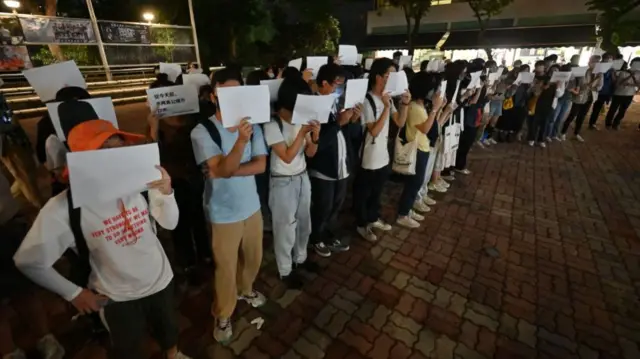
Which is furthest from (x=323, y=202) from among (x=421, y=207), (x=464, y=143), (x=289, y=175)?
(x=464, y=143)

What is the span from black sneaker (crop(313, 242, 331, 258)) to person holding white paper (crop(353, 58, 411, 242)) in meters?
0.57

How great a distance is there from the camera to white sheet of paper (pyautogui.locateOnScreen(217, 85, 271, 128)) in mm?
1834

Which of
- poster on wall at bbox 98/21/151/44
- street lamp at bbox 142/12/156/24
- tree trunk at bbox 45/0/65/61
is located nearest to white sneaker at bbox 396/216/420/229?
poster on wall at bbox 98/21/151/44

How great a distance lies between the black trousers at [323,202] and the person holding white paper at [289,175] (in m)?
0.30

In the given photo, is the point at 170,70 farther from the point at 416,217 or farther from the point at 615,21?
the point at 615,21

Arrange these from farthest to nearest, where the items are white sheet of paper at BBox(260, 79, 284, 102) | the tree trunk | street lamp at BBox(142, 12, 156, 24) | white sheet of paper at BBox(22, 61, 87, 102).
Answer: street lamp at BBox(142, 12, 156, 24), the tree trunk, white sheet of paper at BBox(260, 79, 284, 102), white sheet of paper at BBox(22, 61, 87, 102)

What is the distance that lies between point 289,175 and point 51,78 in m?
2.13

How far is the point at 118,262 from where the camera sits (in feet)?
5.24

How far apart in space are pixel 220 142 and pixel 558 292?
11.2 feet

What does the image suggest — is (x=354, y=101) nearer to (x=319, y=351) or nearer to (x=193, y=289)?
(x=319, y=351)

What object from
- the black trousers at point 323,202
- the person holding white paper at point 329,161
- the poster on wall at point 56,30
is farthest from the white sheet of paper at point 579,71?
the poster on wall at point 56,30

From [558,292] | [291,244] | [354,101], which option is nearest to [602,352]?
[558,292]

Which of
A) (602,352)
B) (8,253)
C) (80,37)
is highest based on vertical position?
(80,37)

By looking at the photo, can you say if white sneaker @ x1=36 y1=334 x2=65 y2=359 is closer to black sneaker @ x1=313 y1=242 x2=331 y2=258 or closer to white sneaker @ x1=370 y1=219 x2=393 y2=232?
black sneaker @ x1=313 y1=242 x2=331 y2=258
